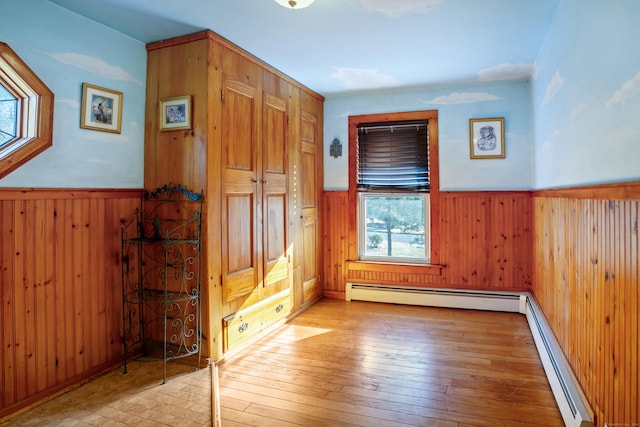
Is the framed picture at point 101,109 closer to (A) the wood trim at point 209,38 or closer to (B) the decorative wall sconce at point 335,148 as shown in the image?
(A) the wood trim at point 209,38

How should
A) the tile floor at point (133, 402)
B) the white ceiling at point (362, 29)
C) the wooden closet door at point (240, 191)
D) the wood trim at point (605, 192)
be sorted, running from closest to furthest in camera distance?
the wood trim at point (605, 192) < the tile floor at point (133, 402) < the white ceiling at point (362, 29) < the wooden closet door at point (240, 191)

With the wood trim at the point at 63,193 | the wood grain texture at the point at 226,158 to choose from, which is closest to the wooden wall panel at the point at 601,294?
the wood grain texture at the point at 226,158

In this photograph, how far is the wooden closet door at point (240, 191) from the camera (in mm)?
2938

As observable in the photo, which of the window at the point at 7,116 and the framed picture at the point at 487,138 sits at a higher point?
the framed picture at the point at 487,138

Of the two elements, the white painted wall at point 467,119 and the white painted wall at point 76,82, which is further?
the white painted wall at point 467,119

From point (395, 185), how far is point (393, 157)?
0.34 metres

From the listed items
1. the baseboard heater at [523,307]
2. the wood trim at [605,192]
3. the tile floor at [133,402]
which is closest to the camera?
the wood trim at [605,192]

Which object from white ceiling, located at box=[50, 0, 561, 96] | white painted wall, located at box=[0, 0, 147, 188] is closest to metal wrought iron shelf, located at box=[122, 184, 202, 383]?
white painted wall, located at box=[0, 0, 147, 188]

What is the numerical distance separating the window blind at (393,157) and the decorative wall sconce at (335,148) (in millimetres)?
229

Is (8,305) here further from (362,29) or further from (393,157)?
(393,157)

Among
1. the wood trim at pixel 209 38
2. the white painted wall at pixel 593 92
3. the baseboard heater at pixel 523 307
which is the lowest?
the baseboard heater at pixel 523 307

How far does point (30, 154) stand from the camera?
2.26 meters

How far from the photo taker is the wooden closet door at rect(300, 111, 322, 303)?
4.25 meters

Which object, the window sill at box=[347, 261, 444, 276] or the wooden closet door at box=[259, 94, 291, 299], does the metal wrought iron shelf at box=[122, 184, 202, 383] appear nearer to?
the wooden closet door at box=[259, 94, 291, 299]
